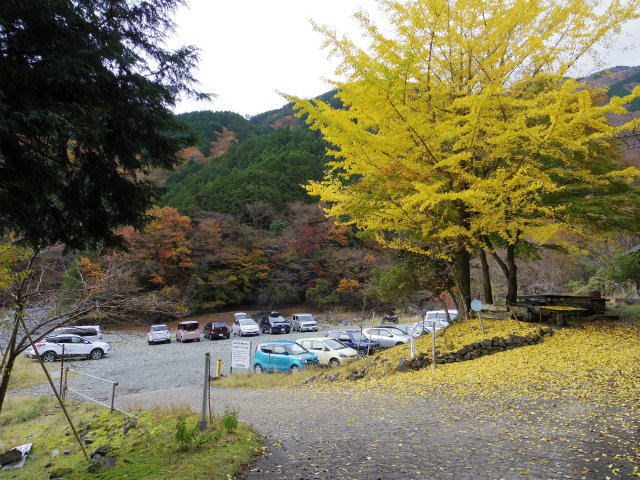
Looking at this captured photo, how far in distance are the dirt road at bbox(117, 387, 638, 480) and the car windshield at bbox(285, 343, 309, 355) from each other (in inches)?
256

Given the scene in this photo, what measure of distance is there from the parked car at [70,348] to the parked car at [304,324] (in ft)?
43.9

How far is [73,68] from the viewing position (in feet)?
13.0

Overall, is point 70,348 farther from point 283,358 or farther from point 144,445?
point 144,445

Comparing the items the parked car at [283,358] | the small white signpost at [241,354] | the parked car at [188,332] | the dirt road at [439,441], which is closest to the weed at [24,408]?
the small white signpost at [241,354]

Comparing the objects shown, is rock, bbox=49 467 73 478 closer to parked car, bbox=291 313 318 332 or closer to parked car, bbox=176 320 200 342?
parked car, bbox=176 320 200 342

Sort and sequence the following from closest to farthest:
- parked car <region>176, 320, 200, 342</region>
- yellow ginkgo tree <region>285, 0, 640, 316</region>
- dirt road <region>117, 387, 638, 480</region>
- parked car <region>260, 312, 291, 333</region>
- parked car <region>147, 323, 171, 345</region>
Answer: dirt road <region>117, 387, 638, 480</region> → yellow ginkgo tree <region>285, 0, 640, 316</region> → parked car <region>147, 323, 171, 345</region> → parked car <region>176, 320, 200, 342</region> → parked car <region>260, 312, 291, 333</region>

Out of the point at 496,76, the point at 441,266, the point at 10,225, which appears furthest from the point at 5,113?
the point at 441,266

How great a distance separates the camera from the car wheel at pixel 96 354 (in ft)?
61.6

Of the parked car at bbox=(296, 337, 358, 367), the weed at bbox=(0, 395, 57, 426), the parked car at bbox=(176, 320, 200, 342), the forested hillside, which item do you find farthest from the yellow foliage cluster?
the forested hillside

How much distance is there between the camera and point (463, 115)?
9.46m

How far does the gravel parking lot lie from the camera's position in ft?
42.2

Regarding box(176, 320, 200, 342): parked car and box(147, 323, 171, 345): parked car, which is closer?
box(147, 323, 171, 345): parked car

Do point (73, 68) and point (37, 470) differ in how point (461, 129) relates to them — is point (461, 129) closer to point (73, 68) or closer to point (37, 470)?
point (73, 68)

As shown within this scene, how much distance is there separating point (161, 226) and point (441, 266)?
25.9 metres
